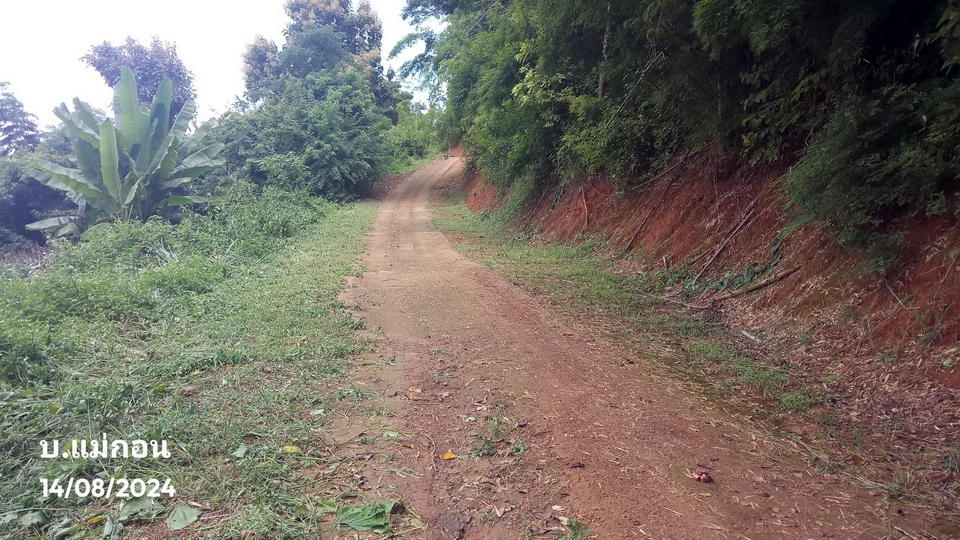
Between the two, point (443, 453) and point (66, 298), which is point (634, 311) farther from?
point (66, 298)

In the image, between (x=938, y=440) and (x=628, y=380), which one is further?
(x=628, y=380)

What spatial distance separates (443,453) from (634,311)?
4612mm

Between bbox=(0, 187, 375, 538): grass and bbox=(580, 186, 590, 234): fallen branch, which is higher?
bbox=(580, 186, 590, 234): fallen branch

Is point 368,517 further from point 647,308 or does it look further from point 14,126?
point 14,126

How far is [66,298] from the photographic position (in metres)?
6.66

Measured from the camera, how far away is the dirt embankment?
457 centimetres

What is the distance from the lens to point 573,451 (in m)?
3.96

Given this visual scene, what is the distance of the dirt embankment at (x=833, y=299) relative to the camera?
4570 mm

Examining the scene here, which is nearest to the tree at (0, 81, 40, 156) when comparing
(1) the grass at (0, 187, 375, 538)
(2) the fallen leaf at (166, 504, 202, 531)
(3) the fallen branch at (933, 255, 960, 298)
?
(1) the grass at (0, 187, 375, 538)

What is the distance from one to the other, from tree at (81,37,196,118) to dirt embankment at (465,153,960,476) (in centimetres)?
2836

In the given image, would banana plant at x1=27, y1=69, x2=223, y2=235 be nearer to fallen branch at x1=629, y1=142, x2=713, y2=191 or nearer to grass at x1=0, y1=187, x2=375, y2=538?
grass at x1=0, y1=187, x2=375, y2=538

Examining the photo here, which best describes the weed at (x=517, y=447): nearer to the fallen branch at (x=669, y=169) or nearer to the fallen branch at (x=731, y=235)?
the fallen branch at (x=731, y=235)

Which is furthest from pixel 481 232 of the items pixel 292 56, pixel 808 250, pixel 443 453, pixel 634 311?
pixel 292 56

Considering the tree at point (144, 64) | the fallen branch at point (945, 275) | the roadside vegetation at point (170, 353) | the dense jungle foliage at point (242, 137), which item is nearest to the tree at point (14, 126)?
the dense jungle foliage at point (242, 137)
